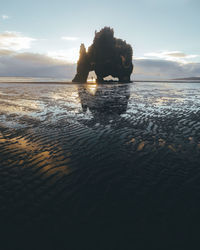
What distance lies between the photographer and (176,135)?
13.1m

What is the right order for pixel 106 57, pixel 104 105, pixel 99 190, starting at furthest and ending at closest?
pixel 106 57
pixel 104 105
pixel 99 190

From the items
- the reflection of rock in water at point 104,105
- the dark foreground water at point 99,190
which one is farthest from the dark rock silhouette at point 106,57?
the dark foreground water at point 99,190

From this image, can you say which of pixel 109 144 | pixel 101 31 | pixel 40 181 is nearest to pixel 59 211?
pixel 40 181

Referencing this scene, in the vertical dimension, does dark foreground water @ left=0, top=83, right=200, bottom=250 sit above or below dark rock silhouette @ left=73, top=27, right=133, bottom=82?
below

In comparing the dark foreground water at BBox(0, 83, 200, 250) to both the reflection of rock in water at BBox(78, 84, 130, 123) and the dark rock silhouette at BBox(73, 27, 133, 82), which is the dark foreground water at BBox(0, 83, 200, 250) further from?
the dark rock silhouette at BBox(73, 27, 133, 82)

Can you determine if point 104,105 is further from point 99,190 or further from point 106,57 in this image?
point 106,57

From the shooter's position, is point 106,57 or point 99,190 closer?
A: point 99,190

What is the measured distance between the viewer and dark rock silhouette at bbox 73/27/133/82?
365 ft

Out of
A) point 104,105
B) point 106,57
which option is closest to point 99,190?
point 104,105

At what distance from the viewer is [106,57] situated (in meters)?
111

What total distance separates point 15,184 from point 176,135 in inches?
483

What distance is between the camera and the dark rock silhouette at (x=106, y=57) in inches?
4375

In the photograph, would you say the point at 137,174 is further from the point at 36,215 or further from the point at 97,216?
the point at 36,215

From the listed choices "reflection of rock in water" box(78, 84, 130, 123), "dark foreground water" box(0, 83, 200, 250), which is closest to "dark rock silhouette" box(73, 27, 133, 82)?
"reflection of rock in water" box(78, 84, 130, 123)
